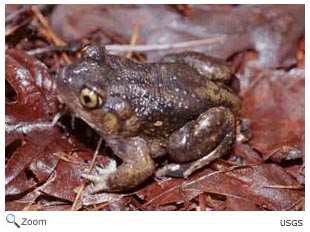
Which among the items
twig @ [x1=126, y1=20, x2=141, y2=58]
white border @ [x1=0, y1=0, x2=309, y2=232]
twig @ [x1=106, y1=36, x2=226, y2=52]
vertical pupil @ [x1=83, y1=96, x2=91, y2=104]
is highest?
twig @ [x1=126, y1=20, x2=141, y2=58]

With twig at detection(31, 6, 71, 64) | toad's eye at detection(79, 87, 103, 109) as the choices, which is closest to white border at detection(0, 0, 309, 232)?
toad's eye at detection(79, 87, 103, 109)

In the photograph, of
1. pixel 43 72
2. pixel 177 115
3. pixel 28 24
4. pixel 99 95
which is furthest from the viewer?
pixel 28 24

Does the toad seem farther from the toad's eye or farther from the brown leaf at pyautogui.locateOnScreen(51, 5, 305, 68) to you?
the brown leaf at pyautogui.locateOnScreen(51, 5, 305, 68)

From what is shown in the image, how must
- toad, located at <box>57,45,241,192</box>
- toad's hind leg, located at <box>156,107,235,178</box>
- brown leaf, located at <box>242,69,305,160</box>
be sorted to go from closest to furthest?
toad, located at <box>57,45,241,192</box>, toad's hind leg, located at <box>156,107,235,178</box>, brown leaf, located at <box>242,69,305,160</box>

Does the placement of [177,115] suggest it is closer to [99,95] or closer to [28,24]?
[99,95]
